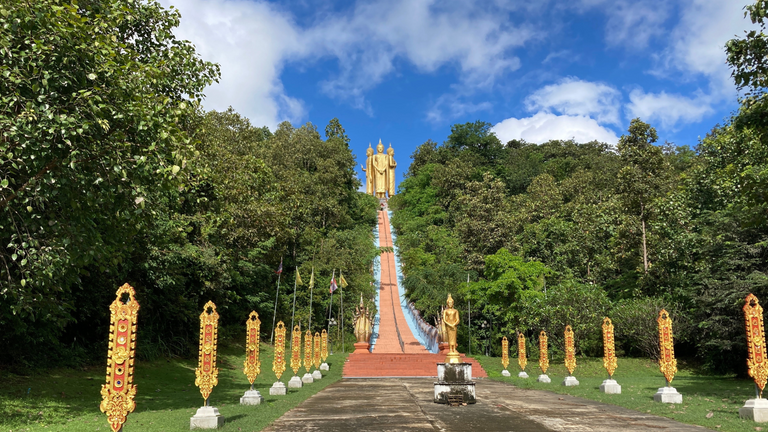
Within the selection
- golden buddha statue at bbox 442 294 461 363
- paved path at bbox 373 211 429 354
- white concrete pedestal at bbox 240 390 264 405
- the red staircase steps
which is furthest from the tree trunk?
white concrete pedestal at bbox 240 390 264 405

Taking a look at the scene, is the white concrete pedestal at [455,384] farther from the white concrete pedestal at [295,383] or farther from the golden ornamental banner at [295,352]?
the golden ornamental banner at [295,352]

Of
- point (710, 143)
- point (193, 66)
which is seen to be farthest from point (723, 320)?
point (193, 66)

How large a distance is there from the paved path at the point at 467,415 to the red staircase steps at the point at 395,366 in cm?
665

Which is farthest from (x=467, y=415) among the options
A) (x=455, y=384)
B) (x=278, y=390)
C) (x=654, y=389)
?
(x=654, y=389)

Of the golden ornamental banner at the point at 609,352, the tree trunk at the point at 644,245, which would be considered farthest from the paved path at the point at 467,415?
the tree trunk at the point at 644,245

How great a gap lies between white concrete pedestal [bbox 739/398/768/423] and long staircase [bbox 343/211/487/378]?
10.4 m

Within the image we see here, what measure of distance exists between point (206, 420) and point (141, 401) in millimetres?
4383

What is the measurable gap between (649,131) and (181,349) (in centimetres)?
2048

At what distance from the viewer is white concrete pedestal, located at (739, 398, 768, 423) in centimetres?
717

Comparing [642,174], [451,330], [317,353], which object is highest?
[642,174]

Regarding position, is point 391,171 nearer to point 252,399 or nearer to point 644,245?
point 644,245

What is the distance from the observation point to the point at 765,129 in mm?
8617

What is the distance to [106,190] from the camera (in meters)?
7.21

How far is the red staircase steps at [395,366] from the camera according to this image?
17.8 meters
